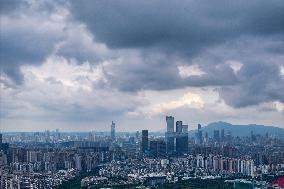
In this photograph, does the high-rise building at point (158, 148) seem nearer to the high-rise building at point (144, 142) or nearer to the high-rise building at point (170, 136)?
the high-rise building at point (144, 142)

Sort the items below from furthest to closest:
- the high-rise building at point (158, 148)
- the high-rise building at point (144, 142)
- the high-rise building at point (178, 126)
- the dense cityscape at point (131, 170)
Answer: the high-rise building at point (178, 126)
the high-rise building at point (144, 142)
the high-rise building at point (158, 148)
the dense cityscape at point (131, 170)

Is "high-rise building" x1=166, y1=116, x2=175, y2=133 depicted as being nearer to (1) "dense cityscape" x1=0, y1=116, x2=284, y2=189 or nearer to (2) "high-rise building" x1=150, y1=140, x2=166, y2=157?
(2) "high-rise building" x1=150, y1=140, x2=166, y2=157

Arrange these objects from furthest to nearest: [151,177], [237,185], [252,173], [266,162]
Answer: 1. [266,162]
2. [252,173]
3. [151,177]
4. [237,185]

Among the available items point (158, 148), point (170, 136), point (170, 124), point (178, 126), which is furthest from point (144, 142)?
point (170, 124)

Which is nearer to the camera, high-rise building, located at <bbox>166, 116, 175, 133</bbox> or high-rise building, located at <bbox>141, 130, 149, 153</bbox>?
high-rise building, located at <bbox>141, 130, 149, 153</bbox>

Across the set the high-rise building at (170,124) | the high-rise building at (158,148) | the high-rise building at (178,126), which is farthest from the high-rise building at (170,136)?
the high-rise building at (158,148)

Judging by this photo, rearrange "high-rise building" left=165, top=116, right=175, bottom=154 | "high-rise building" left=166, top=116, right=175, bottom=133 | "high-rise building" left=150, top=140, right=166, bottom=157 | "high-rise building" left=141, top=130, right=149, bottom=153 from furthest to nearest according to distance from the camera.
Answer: "high-rise building" left=166, top=116, right=175, bottom=133, "high-rise building" left=165, top=116, right=175, bottom=154, "high-rise building" left=141, top=130, right=149, bottom=153, "high-rise building" left=150, top=140, right=166, bottom=157

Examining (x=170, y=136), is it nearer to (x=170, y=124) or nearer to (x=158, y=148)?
(x=170, y=124)

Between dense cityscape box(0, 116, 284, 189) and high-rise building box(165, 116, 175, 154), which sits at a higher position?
high-rise building box(165, 116, 175, 154)

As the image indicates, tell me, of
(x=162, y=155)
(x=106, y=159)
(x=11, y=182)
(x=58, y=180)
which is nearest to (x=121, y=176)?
(x=58, y=180)

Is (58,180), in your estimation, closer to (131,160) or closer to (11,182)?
(11,182)

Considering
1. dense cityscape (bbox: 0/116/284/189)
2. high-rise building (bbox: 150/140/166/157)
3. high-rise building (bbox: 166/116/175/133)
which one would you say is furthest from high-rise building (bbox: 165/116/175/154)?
dense cityscape (bbox: 0/116/284/189)
